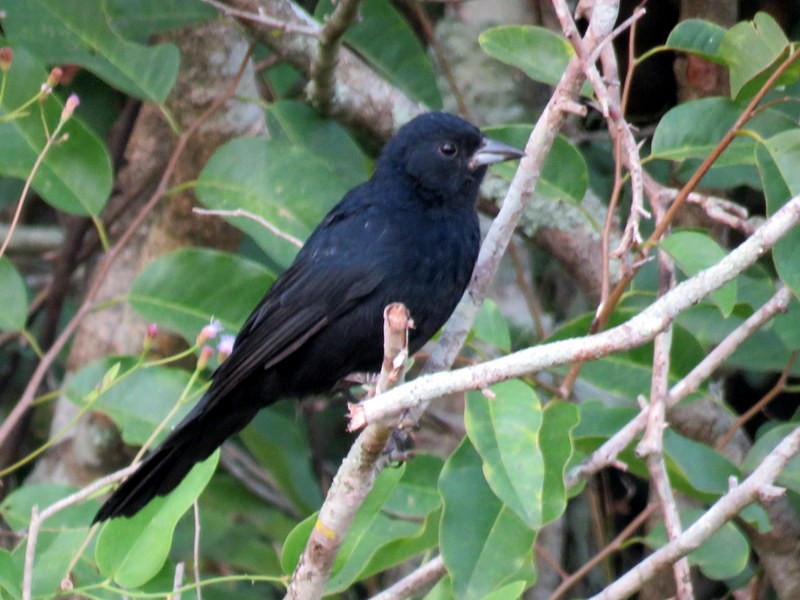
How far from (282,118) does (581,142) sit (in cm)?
139

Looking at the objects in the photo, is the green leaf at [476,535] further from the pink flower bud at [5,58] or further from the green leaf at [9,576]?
the pink flower bud at [5,58]

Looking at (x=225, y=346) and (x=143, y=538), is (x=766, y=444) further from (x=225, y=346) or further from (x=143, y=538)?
(x=143, y=538)

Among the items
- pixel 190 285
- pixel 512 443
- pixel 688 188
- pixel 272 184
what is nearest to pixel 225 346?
pixel 190 285

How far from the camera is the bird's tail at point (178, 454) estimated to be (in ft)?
9.75

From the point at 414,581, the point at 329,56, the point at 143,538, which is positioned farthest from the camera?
the point at 329,56

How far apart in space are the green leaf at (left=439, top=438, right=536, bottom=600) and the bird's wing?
73cm

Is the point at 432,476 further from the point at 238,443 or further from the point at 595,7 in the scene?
the point at 238,443

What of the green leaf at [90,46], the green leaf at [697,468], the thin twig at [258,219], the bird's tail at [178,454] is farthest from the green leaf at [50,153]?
the green leaf at [697,468]

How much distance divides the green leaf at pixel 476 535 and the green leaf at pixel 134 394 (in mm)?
800

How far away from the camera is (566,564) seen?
454 centimetres

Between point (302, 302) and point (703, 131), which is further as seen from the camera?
point (302, 302)

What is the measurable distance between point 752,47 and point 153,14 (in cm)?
169

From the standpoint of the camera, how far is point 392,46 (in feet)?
12.9

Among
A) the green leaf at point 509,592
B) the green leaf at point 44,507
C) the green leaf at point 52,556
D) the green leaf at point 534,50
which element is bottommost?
the green leaf at point 44,507
